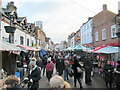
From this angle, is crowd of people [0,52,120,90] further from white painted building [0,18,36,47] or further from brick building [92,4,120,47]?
brick building [92,4,120,47]

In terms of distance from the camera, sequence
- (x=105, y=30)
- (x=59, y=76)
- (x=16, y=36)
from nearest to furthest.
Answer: (x=59, y=76) < (x=16, y=36) < (x=105, y=30)

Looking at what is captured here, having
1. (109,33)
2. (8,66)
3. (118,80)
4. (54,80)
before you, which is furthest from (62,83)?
(109,33)

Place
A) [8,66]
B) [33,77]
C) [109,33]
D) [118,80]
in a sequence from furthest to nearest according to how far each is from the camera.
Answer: [109,33] < [8,66] < [118,80] < [33,77]

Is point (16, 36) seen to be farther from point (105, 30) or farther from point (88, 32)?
point (88, 32)

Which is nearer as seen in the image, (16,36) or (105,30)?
(16,36)

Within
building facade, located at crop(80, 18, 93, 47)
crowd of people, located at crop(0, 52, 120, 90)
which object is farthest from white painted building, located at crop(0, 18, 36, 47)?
building facade, located at crop(80, 18, 93, 47)

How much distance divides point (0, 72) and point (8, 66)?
3793 mm

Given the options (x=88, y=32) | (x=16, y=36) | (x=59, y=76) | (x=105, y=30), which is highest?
(x=88, y=32)

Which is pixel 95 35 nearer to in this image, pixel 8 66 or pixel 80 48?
pixel 80 48

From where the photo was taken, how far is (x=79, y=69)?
334 inches

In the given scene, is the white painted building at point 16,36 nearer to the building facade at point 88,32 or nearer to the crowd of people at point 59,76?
the crowd of people at point 59,76

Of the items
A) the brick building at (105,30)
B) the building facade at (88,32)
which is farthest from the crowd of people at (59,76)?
the building facade at (88,32)

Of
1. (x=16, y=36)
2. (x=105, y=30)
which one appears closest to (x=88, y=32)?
(x=105, y=30)

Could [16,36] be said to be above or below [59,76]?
above
